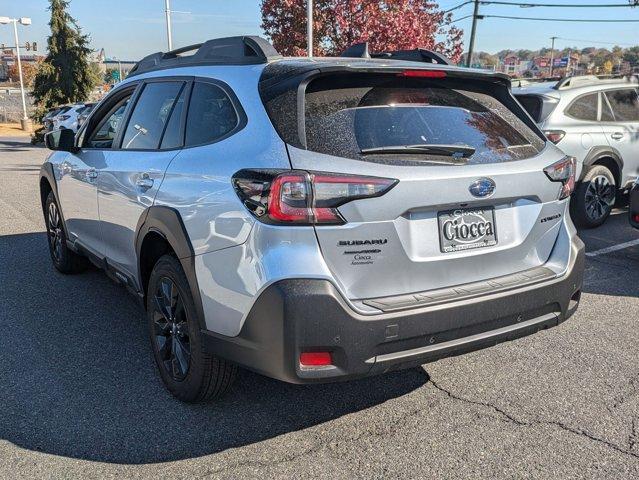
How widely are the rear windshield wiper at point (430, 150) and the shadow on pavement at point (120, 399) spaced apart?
1.40m

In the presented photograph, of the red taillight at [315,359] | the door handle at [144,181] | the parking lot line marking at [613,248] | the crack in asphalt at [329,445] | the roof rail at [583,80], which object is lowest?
the parking lot line marking at [613,248]

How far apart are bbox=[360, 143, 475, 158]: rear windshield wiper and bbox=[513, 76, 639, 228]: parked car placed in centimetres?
475

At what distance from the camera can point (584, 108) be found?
7.61 metres

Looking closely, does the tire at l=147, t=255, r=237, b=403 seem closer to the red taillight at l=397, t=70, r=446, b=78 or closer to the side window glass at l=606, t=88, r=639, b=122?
the red taillight at l=397, t=70, r=446, b=78

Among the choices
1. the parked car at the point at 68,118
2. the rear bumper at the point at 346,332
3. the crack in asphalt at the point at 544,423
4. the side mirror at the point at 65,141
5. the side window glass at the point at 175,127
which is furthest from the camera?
the parked car at the point at 68,118

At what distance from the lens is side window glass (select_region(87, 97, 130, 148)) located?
4.38m

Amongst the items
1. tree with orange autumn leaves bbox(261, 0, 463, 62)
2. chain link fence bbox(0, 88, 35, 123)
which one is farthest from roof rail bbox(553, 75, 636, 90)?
chain link fence bbox(0, 88, 35, 123)

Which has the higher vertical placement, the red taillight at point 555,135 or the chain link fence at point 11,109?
the red taillight at point 555,135

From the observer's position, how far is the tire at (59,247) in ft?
18.3

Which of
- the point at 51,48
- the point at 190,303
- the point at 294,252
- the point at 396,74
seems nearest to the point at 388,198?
the point at 294,252

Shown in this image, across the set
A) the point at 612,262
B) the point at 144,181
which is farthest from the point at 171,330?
the point at 612,262

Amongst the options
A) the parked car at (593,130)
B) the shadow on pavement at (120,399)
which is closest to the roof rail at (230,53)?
the shadow on pavement at (120,399)

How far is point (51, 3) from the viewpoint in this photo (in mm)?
28906

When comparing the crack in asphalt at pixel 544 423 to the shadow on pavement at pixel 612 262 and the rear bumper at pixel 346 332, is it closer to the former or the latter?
the rear bumper at pixel 346 332
